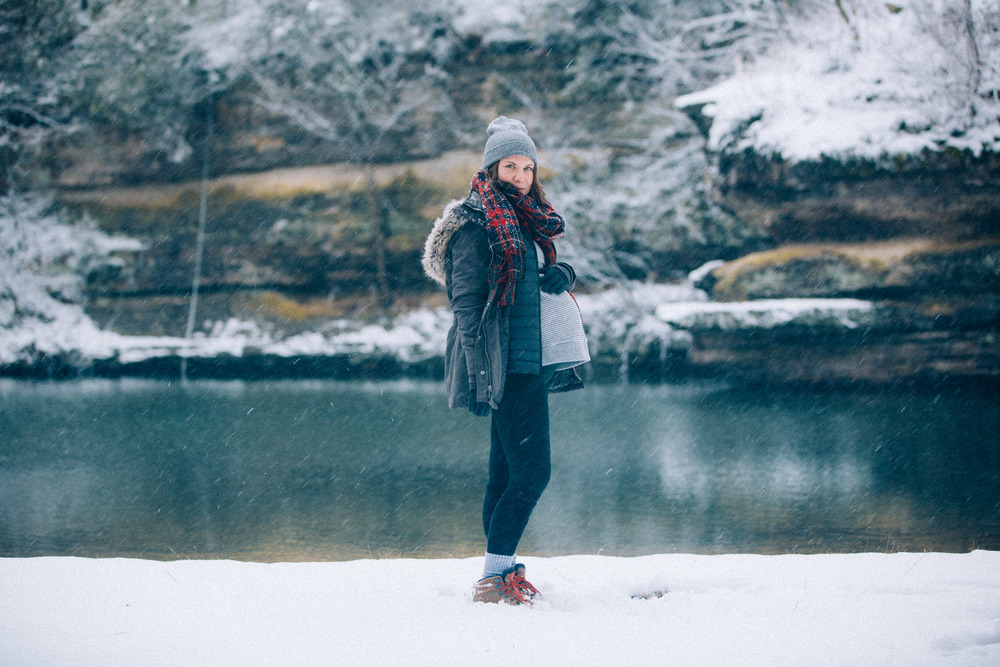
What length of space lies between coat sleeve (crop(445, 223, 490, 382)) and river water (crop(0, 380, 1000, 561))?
76.9 inches

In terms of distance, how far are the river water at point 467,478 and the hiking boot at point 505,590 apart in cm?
162

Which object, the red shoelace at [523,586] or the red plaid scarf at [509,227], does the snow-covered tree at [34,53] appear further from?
the red shoelace at [523,586]

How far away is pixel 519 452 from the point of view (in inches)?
85.1

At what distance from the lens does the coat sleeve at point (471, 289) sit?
2.13m

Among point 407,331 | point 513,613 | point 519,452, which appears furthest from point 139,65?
point 513,613

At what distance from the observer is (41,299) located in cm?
1662

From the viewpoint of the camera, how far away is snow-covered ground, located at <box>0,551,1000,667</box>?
5.56 feet

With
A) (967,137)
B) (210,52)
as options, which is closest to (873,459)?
(967,137)

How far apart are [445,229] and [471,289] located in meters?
0.23

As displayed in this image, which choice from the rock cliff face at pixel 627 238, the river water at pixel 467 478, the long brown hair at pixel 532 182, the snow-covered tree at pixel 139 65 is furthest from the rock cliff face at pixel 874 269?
the snow-covered tree at pixel 139 65

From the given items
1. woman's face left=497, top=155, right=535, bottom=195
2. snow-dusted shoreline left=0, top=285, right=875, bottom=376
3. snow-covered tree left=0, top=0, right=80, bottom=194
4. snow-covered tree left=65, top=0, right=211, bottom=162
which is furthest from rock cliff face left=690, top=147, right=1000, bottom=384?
snow-covered tree left=0, top=0, right=80, bottom=194

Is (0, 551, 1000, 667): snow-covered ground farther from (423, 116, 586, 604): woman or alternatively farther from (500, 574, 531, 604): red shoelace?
(423, 116, 586, 604): woman

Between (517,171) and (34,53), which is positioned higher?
(34,53)

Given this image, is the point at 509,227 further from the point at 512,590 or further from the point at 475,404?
the point at 512,590
